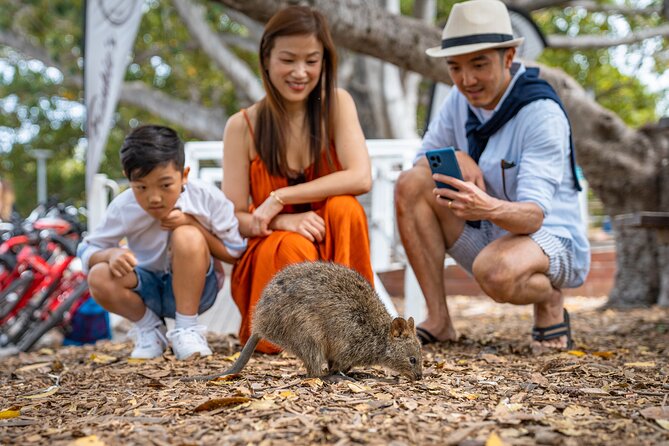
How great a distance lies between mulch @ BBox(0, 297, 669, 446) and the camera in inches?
99.1

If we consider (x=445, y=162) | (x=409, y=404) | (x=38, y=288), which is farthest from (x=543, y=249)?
(x=38, y=288)

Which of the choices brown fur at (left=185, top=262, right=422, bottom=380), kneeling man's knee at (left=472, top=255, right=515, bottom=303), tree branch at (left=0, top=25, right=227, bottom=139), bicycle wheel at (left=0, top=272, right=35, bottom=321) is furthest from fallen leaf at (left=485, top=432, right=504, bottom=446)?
tree branch at (left=0, top=25, right=227, bottom=139)

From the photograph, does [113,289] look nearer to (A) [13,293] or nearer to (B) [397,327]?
(B) [397,327]

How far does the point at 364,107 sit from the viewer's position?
13.8 metres

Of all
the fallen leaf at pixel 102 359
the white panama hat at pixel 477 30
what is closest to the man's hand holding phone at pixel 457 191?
the white panama hat at pixel 477 30

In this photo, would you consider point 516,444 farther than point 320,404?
No

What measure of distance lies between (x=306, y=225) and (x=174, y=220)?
70 cm

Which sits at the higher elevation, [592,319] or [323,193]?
[323,193]

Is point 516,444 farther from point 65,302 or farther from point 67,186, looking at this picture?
point 67,186

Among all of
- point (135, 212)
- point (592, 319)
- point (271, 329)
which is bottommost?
point (592, 319)

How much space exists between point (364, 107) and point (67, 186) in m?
18.5

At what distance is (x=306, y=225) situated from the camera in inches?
168

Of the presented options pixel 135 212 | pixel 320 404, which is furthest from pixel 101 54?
pixel 320 404

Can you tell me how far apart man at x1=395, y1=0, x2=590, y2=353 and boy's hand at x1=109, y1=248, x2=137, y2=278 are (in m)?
1.58
